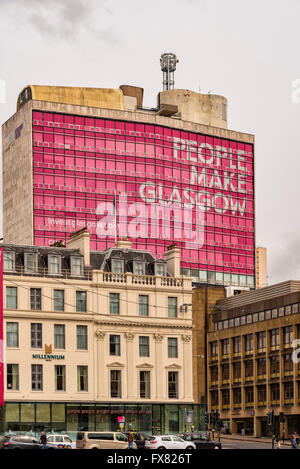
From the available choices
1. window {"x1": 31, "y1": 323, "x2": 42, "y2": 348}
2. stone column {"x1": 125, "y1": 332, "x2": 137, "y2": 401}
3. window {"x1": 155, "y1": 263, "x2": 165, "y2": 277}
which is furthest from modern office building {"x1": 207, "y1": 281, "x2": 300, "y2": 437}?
window {"x1": 31, "y1": 323, "x2": 42, "y2": 348}

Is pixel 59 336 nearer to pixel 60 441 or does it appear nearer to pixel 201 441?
pixel 201 441

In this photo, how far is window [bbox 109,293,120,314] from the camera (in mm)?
121438

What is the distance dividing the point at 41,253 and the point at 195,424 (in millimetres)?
27186

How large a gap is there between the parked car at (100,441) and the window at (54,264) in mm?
31661

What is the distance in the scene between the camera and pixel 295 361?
14575 cm

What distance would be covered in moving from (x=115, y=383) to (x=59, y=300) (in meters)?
11.7

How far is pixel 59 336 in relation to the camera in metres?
118

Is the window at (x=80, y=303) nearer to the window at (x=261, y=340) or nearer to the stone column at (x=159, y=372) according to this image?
the stone column at (x=159, y=372)

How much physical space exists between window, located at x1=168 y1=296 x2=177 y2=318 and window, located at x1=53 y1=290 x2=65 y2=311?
13554 mm

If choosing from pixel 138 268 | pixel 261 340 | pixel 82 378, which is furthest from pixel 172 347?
pixel 261 340

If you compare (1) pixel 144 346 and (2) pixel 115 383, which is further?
(1) pixel 144 346

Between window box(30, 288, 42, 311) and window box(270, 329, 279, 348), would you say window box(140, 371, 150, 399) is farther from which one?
window box(270, 329, 279, 348)
